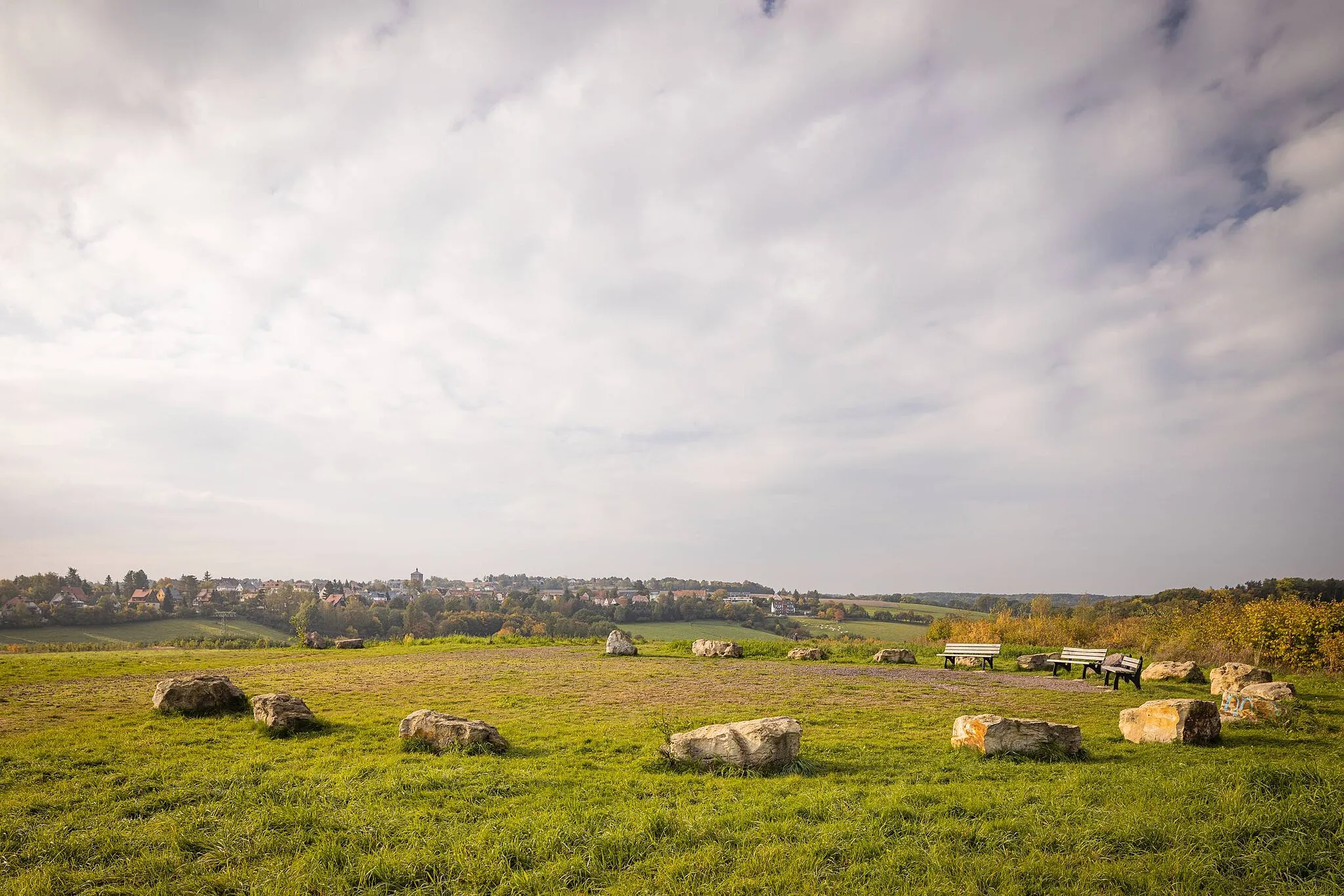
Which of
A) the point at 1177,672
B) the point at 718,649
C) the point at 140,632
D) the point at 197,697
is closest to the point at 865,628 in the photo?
the point at 718,649

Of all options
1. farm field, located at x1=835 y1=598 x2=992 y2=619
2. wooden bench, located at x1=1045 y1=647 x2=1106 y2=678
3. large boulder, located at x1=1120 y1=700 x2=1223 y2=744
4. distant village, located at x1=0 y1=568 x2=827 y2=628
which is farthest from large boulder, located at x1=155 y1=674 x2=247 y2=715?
farm field, located at x1=835 y1=598 x2=992 y2=619

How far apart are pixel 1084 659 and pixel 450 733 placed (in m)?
24.1

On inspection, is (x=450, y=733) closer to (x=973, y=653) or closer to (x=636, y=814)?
(x=636, y=814)

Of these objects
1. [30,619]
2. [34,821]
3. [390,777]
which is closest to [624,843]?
[390,777]

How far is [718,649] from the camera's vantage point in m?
32.8

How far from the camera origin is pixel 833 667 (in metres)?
27.4

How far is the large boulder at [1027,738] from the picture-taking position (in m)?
10.2

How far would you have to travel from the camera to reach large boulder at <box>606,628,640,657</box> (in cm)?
3409

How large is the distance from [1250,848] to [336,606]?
113 m

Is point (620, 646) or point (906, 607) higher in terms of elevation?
point (620, 646)

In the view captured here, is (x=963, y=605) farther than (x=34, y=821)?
Yes

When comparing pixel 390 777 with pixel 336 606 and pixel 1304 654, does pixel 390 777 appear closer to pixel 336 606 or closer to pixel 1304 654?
pixel 1304 654

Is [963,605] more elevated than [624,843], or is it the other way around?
[624,843]

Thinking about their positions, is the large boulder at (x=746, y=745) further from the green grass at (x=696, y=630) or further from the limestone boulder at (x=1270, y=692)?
the green grass at (x=696, y=630)
